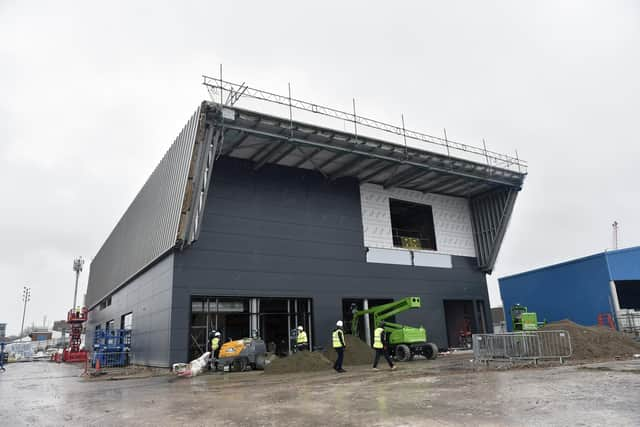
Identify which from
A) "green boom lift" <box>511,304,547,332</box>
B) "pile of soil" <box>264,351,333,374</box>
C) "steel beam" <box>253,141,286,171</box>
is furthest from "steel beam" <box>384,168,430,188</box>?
"pile of soil" <box>264,351,333,374</box>

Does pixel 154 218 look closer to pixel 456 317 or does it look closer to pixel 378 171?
pixel 378 171

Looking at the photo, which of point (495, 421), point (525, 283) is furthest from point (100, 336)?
point (525, 283)

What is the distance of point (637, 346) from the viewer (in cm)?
1797

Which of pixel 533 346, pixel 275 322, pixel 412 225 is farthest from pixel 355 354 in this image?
pixel 412 225

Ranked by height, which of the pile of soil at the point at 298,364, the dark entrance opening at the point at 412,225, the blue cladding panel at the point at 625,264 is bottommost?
the pile of soil at the point at 298,364

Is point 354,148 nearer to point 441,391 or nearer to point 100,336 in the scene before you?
point 441,391

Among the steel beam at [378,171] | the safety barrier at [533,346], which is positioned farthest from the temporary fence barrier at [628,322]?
the steel beam at [378,171]

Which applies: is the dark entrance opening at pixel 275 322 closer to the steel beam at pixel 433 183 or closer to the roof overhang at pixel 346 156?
the roof overhang at pixel 346 156

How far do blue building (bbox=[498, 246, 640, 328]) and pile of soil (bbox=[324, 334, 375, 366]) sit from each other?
16170 millimetres

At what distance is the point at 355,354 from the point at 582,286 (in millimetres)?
17413

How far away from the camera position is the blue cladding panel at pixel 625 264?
91.1ft

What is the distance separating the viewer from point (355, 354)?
21.2 meters

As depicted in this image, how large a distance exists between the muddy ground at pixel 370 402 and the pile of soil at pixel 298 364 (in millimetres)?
3224

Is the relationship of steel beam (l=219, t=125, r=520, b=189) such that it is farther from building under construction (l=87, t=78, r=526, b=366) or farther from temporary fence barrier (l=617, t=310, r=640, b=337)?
temporary fence barrier (l=617, t=310, r=640, b=337)
